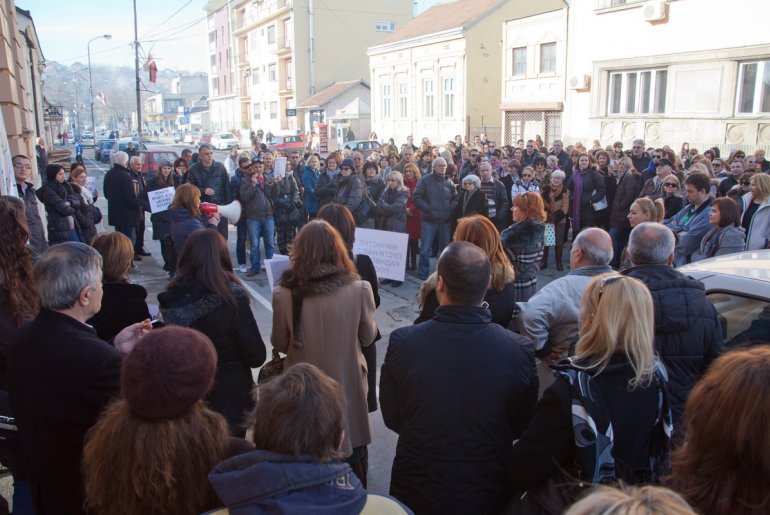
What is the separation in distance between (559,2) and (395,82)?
1102cm

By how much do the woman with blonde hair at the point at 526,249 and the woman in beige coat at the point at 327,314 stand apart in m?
1.93

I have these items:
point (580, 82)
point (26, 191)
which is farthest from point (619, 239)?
point (580, 82)

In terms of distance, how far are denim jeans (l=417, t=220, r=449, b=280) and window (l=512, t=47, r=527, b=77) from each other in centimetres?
2093

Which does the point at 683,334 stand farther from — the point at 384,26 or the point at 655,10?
the point at 384,26

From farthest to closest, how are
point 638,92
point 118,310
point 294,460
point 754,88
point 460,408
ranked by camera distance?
point 638,92
point 754,88
point 118,310
point 460,408
point 294,460

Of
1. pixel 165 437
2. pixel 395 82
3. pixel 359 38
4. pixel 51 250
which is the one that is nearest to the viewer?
pixel 165 437

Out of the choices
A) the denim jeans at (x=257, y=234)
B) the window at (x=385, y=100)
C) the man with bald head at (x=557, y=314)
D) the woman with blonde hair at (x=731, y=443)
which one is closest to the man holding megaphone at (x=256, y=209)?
the denim jeans at (x=257, y=234)

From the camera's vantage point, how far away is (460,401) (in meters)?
2.41

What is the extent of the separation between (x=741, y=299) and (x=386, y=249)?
4183 mm

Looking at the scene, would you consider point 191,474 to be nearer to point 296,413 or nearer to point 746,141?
point 296,413

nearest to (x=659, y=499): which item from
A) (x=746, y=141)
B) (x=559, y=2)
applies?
(x=746, y=141)

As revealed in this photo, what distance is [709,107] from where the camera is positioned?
63.5 ft

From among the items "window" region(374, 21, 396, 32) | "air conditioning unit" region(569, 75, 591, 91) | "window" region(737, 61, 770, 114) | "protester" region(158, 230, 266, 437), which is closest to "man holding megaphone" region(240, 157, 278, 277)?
"protester" region(158, 230, 266, 437)

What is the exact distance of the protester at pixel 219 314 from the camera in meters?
3.21
